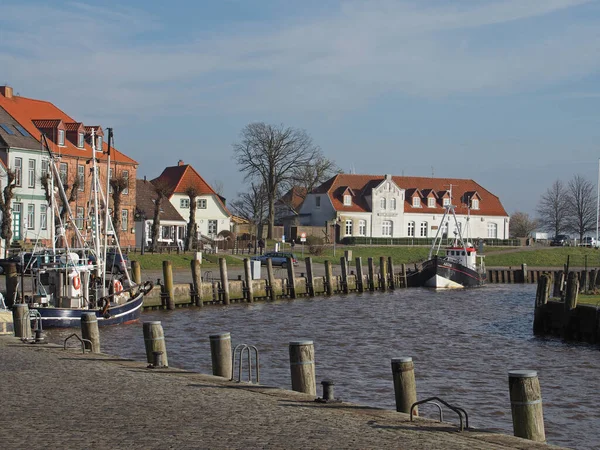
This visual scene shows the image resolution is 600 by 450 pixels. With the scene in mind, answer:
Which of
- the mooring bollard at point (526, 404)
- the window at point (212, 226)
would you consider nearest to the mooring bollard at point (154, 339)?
the mooring bollard at point (526, 404)

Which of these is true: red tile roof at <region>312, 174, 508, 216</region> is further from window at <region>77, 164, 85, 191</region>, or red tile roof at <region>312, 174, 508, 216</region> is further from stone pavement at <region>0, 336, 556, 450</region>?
stone pavement at <region>0, 336, 556, 450</region>

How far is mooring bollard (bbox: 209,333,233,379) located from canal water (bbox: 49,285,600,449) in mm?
3705

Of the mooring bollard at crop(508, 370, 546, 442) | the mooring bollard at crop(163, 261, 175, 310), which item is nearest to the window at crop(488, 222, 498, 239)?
the mooring bollard at crop(163, 261, 175, 310)

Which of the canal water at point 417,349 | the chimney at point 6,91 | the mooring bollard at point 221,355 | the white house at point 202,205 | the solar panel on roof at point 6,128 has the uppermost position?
the chimney at point 6,91

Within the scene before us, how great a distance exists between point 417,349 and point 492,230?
270ft

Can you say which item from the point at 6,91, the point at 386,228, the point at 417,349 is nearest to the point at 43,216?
the point at 6,91

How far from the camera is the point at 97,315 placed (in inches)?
1417

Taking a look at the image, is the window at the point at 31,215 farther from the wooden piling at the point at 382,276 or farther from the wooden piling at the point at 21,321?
the wooden piling at the point at 21,321

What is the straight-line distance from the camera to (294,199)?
124938 millimetres

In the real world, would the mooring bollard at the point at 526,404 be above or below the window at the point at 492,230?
below

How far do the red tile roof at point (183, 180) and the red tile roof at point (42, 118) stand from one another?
19.7 meters

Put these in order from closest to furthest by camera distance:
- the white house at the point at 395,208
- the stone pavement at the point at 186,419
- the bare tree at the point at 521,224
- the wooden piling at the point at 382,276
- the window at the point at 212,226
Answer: the stone pavement at the point at 186,419 < the wooden piling at the point at 382,276 < the window at the point at 212,226 < the white house at the point at 395,208 < the bare tree at the point at 521,224

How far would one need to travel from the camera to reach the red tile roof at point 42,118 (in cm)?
7131

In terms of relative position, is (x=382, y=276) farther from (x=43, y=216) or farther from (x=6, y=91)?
(x=6, y=91)
